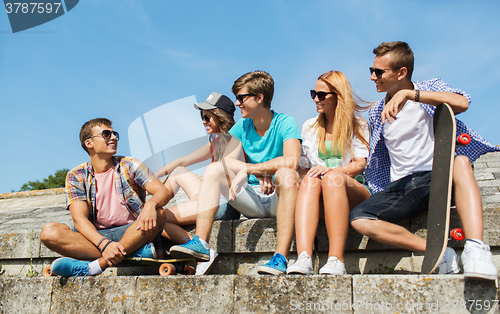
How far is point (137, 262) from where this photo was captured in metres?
2.71

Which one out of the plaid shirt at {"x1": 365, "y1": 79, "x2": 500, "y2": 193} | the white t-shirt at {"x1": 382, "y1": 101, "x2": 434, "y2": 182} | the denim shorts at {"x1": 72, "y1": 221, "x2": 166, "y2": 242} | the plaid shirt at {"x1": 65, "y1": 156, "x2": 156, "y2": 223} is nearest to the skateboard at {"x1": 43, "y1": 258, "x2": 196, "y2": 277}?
the denim shorts at {"x1": 72, "y1": 221, "x2": 166, "y2": 242}

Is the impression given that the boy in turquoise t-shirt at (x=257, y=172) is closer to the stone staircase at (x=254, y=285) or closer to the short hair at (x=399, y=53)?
A: the stone staircase at (x=254, y=285)

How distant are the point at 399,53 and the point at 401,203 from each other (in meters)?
1.13

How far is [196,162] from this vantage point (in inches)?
135

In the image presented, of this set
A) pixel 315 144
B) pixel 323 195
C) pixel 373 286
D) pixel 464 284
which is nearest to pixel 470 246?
pixel 464 284

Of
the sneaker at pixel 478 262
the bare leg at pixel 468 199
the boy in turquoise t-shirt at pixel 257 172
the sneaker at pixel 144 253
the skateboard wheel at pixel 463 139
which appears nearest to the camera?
the sneaker at pixel 478 262

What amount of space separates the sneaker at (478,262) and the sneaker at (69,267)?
7.64 feet

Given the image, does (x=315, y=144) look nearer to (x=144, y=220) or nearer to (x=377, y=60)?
(x=377, y=60)

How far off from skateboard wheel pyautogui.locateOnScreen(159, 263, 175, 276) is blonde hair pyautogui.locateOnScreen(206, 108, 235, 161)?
104cm

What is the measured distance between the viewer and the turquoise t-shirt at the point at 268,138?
2978 mm

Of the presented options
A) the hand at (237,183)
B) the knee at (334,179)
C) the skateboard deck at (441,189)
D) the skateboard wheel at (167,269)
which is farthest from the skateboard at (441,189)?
the skateboard wheel at (167,269)

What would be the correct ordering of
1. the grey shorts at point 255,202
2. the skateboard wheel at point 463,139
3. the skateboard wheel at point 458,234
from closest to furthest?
the skateboard wheel at point 458,234 → the skateboard wheel at point 463,139 → the grey shorts at point 255,202

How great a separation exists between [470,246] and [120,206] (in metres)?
2.43

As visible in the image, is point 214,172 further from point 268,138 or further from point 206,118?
point 206,118
